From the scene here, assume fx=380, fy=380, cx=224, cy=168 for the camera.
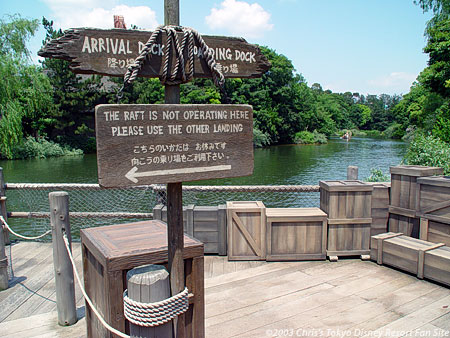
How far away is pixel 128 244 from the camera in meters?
2.64

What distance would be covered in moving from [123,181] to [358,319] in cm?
282

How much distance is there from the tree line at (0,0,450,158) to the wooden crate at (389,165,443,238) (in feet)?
12.1

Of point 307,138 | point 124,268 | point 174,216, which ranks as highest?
point 174,216

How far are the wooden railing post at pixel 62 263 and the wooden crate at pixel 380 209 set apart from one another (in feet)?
12.8

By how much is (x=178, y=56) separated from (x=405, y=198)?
4.20 metres

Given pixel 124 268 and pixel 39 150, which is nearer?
pixel 124 268

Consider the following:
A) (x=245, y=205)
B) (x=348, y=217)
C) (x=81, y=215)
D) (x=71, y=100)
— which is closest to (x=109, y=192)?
→ (x=81, y=215)

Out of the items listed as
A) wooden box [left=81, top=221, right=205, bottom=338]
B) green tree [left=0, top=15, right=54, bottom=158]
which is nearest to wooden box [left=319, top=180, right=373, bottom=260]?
wooden box [left=81, top=221, right=205, bottom=338]

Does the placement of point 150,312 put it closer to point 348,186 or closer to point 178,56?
point 178,56

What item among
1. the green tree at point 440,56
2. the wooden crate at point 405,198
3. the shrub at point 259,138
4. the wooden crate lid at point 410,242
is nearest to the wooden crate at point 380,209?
the wooden crate at point 405,198

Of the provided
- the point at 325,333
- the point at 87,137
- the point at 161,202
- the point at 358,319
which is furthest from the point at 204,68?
the point at 87,137

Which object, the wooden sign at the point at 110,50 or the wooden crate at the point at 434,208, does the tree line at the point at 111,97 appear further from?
the wooden crate at the point at 434,208

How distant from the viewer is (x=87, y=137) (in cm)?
3353

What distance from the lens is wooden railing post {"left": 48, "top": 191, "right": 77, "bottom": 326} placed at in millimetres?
3543
